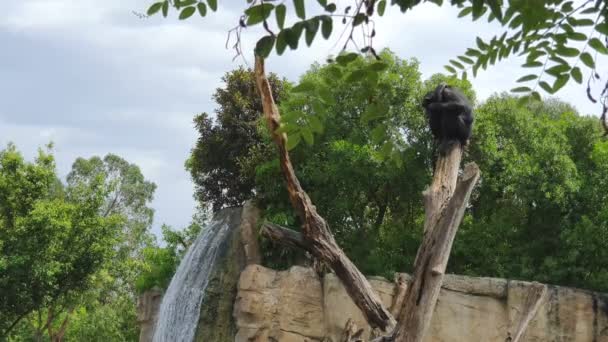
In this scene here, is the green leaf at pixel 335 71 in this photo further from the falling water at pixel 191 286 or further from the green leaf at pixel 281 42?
the falling water at pixel 191 286

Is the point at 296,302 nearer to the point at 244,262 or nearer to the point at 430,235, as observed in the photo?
the point at 244,262

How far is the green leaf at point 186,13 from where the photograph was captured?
111 inches

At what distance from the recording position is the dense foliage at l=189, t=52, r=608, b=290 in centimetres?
1642

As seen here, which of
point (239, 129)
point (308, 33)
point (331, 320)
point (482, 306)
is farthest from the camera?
point (239, 129)

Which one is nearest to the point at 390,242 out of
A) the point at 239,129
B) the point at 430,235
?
the point at 239,129

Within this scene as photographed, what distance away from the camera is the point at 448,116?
227 inches

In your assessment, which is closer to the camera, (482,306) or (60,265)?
(482,306)

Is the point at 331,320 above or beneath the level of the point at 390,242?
beneath

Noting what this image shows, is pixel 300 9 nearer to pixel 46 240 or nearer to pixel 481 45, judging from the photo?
pixel 481 45

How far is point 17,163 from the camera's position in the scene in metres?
18.8

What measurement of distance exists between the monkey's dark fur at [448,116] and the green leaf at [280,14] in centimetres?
323

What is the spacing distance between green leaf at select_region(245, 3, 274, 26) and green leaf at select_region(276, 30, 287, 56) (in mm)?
70

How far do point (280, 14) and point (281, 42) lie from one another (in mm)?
76

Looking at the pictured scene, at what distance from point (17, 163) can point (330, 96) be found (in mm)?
16873
